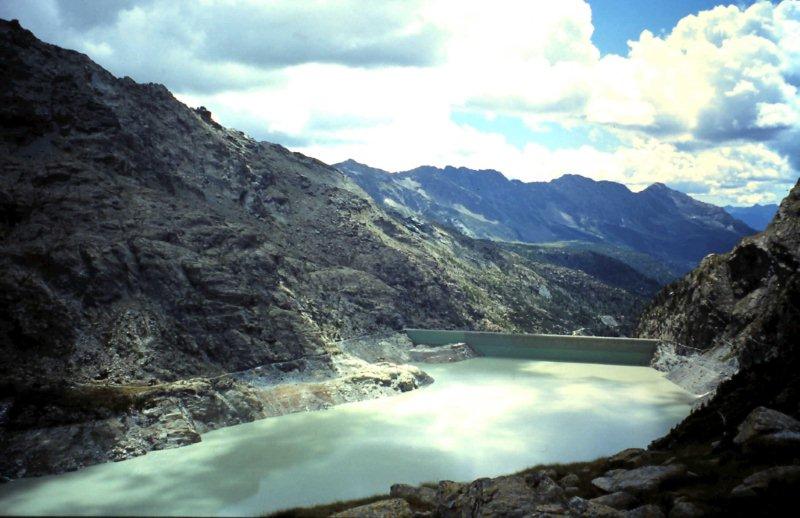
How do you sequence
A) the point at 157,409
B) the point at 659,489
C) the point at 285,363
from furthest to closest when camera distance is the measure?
the point at 285,363
the point at 157,409
the point at 659,489

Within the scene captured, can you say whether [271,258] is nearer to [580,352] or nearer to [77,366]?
[77,366]

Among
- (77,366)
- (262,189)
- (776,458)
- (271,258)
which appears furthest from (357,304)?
(776,458)

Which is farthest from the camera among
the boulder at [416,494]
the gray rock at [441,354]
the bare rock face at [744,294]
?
the gray rock at [441,354]

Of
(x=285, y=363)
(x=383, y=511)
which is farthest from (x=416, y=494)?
(x=285, y=363)

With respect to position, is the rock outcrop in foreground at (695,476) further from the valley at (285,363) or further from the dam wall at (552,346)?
the dam wall at (552,346)

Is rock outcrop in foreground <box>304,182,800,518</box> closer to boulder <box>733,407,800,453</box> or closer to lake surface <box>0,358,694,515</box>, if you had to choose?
boulder <box>733,407,800,453</box>

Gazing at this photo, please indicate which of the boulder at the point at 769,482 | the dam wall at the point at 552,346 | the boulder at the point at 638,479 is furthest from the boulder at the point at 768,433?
the dam wall at the point at 552,346

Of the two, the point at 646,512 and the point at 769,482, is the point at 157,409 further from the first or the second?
the point at 769,482
